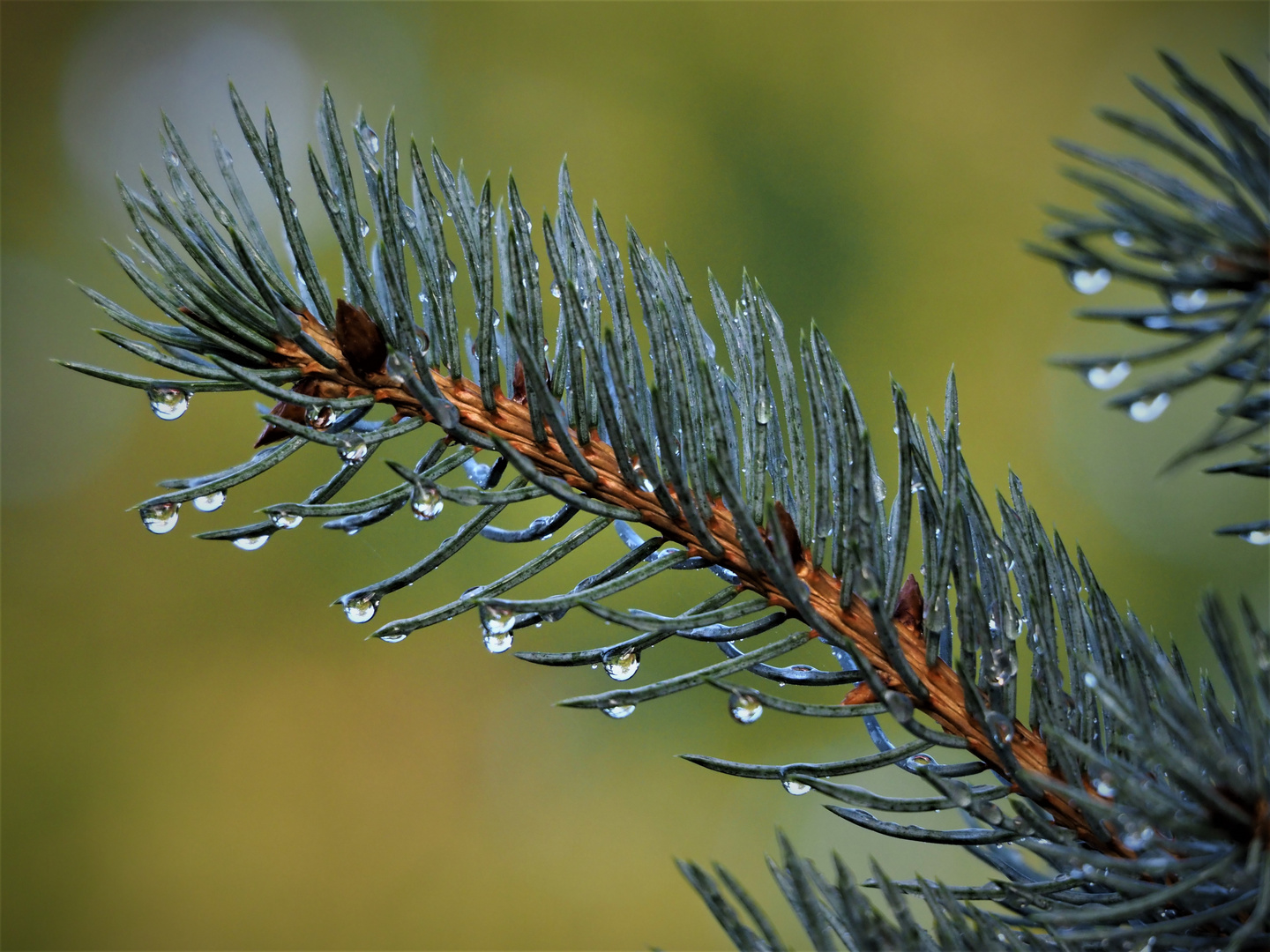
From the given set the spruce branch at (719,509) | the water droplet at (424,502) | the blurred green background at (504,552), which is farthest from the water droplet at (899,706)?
the blurred green background at (504,552)

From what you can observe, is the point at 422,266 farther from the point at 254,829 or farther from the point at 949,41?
the point at 949,41

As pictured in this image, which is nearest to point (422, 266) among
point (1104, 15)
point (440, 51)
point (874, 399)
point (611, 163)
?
point (874, 399)

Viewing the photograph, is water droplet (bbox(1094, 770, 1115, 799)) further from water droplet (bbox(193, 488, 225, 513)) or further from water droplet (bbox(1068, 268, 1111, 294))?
water droplet (bbox(193, 488, 225, 513))

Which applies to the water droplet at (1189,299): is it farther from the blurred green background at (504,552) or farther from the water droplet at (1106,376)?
the blurred green background at (504,552)

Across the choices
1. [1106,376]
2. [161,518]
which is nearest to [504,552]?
[161,518]

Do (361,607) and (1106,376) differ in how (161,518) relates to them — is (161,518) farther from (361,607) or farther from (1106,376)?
(1106,376)

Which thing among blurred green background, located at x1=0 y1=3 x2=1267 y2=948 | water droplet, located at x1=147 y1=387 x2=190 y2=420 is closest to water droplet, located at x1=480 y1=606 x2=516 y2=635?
water droplet, located at x1=147 y1=387 x2=190 y2=420
